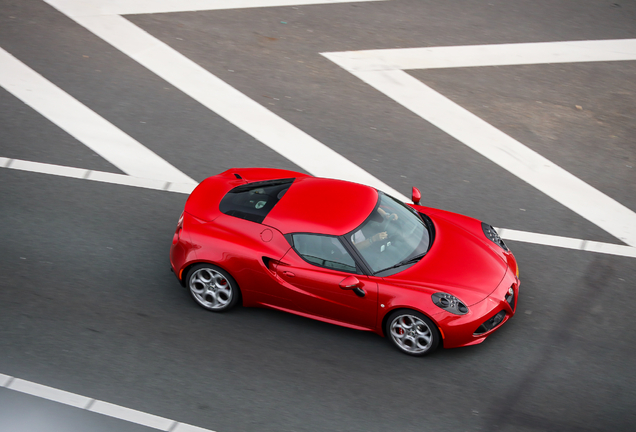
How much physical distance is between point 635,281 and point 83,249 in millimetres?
6923

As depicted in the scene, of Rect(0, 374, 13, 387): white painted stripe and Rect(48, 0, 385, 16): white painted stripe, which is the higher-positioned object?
Rect(48, 0, 385, 16): white painted stripe

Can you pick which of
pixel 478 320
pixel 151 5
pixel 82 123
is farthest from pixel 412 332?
pixel 151 5

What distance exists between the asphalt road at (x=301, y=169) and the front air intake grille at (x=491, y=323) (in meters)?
0.31

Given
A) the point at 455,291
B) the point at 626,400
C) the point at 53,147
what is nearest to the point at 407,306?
the point at 455,291

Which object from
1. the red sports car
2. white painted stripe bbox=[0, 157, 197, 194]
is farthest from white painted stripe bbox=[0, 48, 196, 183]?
the red sports car

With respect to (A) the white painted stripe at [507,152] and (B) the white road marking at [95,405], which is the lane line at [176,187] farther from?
(B) the white road marking at [95,405]

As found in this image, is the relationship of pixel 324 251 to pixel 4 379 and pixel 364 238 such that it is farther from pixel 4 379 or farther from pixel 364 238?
pixel 4 379

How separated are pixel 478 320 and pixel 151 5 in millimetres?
9887

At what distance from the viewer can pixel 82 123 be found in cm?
1059

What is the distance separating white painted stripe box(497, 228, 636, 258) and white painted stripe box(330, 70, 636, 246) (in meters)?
0.26

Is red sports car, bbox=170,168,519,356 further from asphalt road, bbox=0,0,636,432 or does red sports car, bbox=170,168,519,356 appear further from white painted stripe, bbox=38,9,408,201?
white painted stripe, bbox=38,9,408,201

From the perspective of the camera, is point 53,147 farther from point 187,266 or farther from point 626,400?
point 626,400

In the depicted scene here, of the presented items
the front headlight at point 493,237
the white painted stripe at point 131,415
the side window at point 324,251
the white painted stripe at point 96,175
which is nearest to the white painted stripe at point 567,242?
the front headlight at point 493,237

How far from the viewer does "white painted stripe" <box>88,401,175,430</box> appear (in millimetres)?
6215
